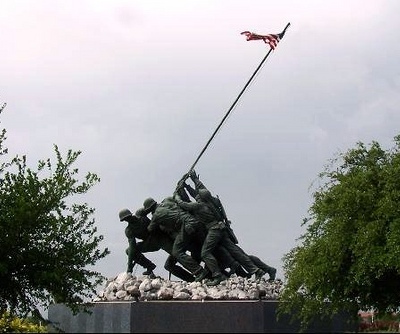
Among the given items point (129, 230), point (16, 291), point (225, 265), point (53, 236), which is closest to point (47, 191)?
point (53, 236)

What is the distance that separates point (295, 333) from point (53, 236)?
5973mm

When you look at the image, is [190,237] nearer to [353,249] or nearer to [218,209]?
[218,209]

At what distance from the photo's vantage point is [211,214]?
1977 centimetres

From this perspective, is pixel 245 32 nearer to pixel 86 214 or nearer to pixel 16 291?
pixel 86 214

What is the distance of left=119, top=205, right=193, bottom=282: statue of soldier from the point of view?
66.8ft

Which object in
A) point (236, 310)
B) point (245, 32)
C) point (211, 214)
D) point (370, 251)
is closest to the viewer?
point (370, 251)

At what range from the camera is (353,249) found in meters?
16.2

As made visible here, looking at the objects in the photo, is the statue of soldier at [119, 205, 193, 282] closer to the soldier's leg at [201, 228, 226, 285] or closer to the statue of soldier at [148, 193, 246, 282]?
the statue of soldier at [148, 193, 246, 282]

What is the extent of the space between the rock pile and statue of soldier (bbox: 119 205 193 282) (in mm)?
782

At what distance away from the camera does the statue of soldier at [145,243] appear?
2036cm

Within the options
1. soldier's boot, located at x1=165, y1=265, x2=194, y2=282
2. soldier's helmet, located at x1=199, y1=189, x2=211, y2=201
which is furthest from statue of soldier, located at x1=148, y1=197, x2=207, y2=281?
soldier's helmet, located at x1=199, y1=189, x2=211, y2=201

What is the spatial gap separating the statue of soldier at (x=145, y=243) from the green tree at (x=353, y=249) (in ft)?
12.8

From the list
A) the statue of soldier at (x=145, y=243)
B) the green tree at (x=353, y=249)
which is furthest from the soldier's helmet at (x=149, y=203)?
the green tree at (x=353, y=249)

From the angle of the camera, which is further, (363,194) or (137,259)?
(137,259)
